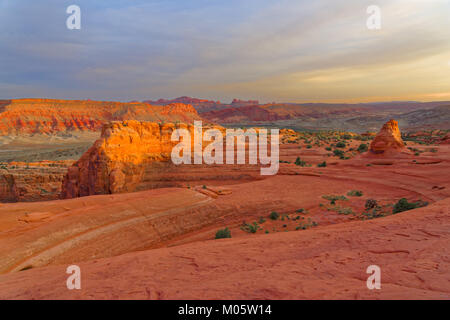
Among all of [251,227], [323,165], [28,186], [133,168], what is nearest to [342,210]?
[251,227]

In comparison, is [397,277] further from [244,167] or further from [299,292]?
[244,167]

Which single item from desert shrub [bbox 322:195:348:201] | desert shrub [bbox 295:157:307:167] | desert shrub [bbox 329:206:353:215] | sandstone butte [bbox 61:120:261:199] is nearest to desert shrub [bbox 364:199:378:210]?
desert shrub [bbox 329:206:353:215]

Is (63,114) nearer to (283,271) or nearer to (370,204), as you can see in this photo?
(370,204)

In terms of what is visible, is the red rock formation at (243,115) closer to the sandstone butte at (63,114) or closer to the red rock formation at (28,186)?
the sandstone butte at (63,114)

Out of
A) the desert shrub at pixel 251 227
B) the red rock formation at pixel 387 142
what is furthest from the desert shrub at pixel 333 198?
the red rock formation at pixel 387 142

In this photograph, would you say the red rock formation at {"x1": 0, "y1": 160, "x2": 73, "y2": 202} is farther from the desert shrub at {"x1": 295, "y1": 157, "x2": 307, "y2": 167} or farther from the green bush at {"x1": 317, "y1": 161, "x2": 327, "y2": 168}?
the green bush at {"x1": 317, "y1": 161, "x2": 327, "y2": 168}
